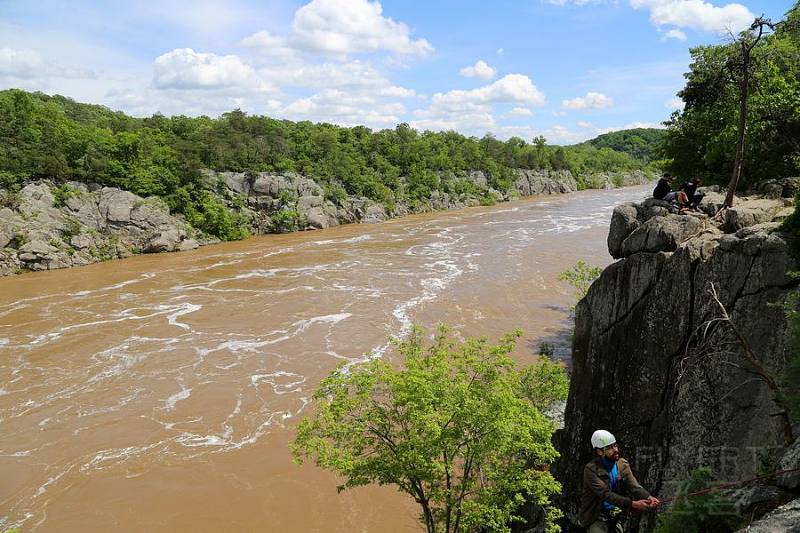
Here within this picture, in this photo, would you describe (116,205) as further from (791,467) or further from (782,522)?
(782,522)

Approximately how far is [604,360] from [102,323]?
2891 cm

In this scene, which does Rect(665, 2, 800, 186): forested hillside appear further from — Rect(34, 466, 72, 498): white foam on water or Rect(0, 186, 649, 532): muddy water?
Rect(34, 466, 72, 498): white foam on water

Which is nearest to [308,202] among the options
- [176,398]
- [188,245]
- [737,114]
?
[188,245]

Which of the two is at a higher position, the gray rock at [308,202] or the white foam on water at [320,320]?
the gray rock at [308,202]

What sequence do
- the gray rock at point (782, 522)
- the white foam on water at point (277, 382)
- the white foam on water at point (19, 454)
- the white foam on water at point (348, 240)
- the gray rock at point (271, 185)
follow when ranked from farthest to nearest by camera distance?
the gray rock at point (271, 185), the white foam on water at point (348, 240), the white foam on water at point (277, 382), the white foam on water at point (19, 454), the gray rock at point (782, 522)

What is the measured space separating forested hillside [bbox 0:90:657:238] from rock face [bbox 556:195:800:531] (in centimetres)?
4203

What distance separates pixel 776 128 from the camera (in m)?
14.4

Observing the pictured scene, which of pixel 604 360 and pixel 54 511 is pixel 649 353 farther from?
pixel 54 511

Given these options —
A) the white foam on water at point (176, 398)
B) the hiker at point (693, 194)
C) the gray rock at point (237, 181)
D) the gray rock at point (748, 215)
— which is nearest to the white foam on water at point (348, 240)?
the gray rock at point (237, 181)

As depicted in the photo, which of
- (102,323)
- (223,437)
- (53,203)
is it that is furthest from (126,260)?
(223,437)

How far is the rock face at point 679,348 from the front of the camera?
933 cm

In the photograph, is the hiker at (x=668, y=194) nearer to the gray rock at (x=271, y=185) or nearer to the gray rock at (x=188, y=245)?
the gray rock at (x=188, y=245)

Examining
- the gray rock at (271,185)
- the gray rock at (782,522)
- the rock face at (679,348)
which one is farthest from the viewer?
the gray rock at (271,185)

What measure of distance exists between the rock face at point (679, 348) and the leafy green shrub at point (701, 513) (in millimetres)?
1330
